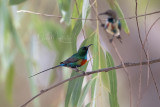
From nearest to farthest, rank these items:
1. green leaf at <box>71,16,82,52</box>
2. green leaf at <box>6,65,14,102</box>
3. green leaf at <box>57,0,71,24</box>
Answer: green leaf at <box>71,16,82,52</box> → green leaf at <box>57,0,71,24</box> → green leaf at <box>6,65,14,102</box>

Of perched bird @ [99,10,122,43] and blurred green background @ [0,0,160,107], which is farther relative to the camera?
blurred green background @ [0,0,160,107]

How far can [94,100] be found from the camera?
1.43 m

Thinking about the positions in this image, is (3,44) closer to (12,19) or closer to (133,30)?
(12,19)

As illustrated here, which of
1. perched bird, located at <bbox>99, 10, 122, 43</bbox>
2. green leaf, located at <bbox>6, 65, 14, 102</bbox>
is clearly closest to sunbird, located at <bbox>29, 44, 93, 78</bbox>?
perched bird, located at <bbox>99, 10, 122, 43</bbox>

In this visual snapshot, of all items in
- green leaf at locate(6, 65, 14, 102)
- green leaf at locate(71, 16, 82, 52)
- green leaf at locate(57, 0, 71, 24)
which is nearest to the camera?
green leaf at locate(71, 16, 82, 52)

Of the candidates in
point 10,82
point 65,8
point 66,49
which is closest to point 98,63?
point 65,8

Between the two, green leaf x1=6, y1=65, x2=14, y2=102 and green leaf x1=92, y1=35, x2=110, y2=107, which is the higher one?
green leaf x1=92, y1=35, x2=110, y2=107

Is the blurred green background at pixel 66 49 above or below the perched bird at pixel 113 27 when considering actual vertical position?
below

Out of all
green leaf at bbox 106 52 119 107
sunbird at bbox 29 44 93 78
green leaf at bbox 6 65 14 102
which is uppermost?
sunbird at bbox 29 44 93 78

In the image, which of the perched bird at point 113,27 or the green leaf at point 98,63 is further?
the green leaf at point 98,63

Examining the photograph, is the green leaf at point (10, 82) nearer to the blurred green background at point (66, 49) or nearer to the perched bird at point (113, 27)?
the blurred green background at point (66, 49)

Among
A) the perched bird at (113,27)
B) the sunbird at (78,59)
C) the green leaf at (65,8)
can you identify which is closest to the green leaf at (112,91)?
the sunbird at (78,59)

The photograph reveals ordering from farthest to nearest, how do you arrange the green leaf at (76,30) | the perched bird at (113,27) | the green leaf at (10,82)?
the green leaf at (10,82) < the green leaf at (76,30) < the perched bird at (113,27)

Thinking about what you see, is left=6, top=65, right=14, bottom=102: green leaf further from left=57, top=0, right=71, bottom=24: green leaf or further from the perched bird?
the perched bird
